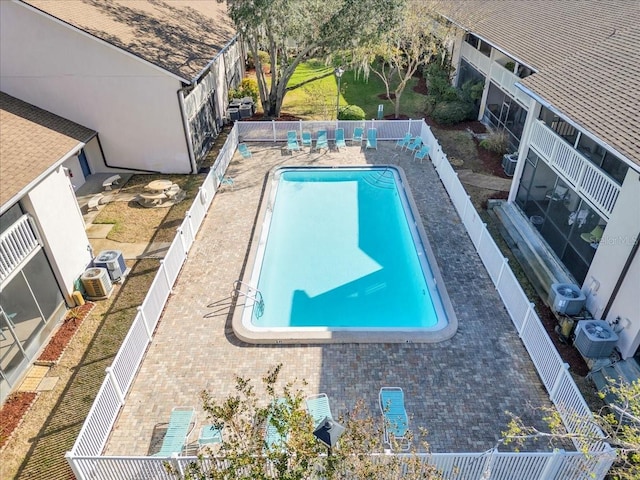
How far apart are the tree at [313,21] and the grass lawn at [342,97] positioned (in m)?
3.97

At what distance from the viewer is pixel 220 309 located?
13.1 metres

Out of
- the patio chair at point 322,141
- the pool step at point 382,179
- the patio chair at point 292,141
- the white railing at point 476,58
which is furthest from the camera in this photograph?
the white railing at point 476,58

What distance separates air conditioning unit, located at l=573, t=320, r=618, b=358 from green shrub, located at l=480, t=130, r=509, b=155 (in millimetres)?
12474

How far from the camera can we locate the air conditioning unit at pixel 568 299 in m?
12.0

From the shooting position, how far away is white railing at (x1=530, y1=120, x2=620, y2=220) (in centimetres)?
1184

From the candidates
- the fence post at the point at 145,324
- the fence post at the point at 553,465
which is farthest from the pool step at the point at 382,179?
the fence post at the point at 553,465

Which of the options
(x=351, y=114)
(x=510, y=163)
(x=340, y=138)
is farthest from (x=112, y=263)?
(x=510, y=163)

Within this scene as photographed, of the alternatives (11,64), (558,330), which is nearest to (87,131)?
(11,64)

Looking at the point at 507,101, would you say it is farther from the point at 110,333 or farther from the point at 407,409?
the point at 110,333

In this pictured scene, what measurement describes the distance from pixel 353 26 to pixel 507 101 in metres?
8.53

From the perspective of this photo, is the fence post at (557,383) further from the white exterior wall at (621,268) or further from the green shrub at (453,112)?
the green shrub at (453,112)

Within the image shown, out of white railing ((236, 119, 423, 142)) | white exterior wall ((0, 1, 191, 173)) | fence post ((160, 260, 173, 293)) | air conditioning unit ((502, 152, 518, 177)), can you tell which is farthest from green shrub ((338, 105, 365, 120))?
fence post ((160, 260, 173, 293))

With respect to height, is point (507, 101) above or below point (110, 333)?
above

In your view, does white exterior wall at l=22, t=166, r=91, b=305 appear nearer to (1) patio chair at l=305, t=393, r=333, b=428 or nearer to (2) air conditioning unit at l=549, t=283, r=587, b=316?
(1) patio chair at l=305, t=393, r=333, b=428
